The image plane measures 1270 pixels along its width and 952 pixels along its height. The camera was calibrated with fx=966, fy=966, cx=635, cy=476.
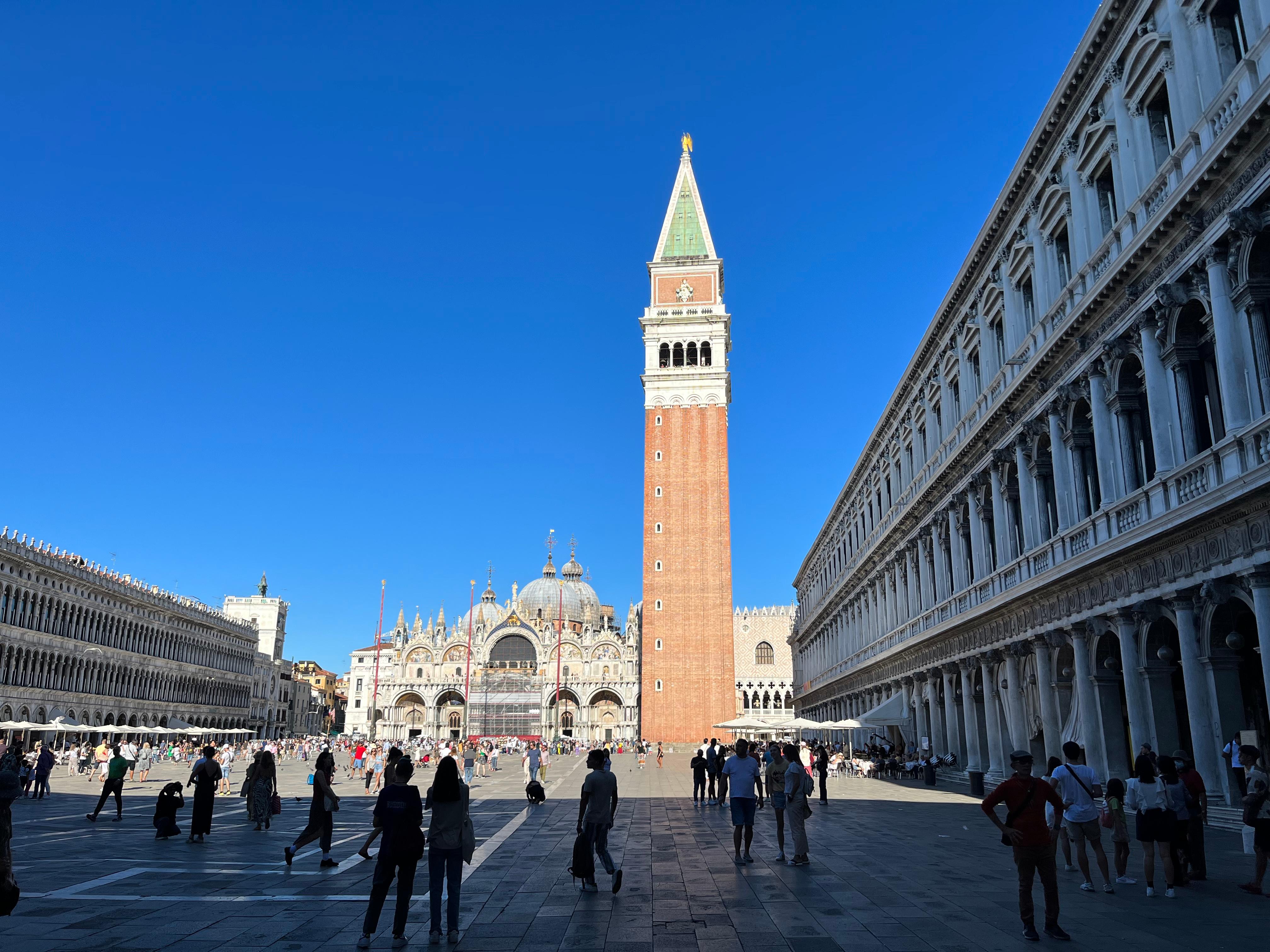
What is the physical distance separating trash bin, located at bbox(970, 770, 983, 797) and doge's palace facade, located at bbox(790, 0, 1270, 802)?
90 centimetres

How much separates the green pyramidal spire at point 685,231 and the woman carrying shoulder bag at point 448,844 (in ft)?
233

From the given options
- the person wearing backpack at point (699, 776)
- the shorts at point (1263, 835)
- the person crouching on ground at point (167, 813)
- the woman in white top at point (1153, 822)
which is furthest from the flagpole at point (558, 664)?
the shorts at point (1263, 835)

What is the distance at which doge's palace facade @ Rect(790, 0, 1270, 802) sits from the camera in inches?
564

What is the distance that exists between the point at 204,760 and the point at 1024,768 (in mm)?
12621

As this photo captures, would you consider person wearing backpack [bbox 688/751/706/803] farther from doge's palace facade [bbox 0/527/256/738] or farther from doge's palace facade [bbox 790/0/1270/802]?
doge's palace facade [bbox 0/527/256/738]

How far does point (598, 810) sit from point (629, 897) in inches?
37.3

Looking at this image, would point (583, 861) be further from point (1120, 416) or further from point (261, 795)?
point (1120, 416)

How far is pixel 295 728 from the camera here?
362 feet

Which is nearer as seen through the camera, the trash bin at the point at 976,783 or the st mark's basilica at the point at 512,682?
the trash bin at the point at 976,783

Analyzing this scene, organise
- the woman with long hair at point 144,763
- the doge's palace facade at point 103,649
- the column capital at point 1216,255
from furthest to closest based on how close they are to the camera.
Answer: the doge's palace facade at point 103,649
the woman with long hair at point 144,763
the column capital at point 1216,255

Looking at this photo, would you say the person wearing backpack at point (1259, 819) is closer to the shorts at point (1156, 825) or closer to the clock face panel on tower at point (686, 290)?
the shorts at point (1156, 825)

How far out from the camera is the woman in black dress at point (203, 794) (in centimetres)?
1497

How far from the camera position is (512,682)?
8888 centimetres

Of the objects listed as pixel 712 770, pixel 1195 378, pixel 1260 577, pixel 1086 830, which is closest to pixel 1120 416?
pixel 1195 378
